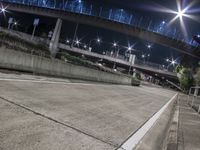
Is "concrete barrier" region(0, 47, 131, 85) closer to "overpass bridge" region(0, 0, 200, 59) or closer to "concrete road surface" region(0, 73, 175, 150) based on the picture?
"concrete road surface" region(0, 73, 175, 150)

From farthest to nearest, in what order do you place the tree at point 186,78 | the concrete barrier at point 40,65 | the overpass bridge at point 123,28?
the tree at point 186,78 → the overpass bridge at point 123,28 → the concrete barrier at point 40,65

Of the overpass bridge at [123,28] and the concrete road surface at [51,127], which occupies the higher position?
the overpass bridge at [123,28]

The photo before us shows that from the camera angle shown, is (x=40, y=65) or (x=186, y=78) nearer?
(x=40, y=65)

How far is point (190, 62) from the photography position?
103 m

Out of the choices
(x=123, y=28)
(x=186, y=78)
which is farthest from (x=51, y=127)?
(x=186, y=78)

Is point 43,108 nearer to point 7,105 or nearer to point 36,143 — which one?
point 7,105

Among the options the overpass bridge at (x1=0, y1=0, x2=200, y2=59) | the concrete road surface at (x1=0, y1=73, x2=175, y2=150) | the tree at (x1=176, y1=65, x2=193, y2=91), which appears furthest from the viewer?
the tree at (x1=176, y1=65, x2=193, y2=91)

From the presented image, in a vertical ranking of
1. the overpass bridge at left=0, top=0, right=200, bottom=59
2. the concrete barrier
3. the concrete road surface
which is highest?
the overpass bridge at left=0, top=0, right=200, bottom=59

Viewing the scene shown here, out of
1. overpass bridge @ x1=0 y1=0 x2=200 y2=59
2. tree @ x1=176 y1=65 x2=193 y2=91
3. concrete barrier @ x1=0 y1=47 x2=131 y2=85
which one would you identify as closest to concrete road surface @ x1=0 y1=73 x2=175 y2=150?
concrete barrier @ x1=0 y1=47 x2=131 y2=85

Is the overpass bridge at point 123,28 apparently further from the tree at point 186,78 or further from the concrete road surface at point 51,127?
the concrete road surface at point 51,127

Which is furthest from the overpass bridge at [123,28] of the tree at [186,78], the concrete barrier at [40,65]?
the concrete barrier at [40,65]

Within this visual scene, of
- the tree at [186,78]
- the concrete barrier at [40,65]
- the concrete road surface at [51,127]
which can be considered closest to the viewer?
the concrete road surface at [51,127]

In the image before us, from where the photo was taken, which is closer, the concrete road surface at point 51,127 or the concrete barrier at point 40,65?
the concrete road surface at point 51,127

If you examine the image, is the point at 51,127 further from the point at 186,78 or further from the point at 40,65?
the point at 186,78
